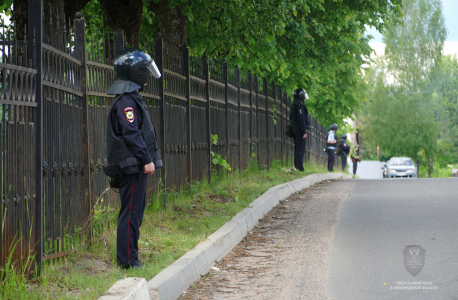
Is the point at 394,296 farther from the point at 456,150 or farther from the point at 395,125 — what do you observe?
the point at 456,150

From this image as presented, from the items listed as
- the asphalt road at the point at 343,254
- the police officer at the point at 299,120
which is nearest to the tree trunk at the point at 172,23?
the police officer at the point at 299,120

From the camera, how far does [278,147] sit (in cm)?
1752

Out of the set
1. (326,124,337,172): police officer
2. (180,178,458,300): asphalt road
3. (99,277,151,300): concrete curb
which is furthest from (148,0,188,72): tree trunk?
(326,124,337,172): police officer

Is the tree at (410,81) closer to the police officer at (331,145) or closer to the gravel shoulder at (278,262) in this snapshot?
the police officer at (331,145)

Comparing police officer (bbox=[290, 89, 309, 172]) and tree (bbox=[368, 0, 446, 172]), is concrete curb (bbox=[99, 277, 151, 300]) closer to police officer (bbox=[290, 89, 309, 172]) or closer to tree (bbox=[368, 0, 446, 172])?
police officer (bbox=[290, 89, 309, 172])

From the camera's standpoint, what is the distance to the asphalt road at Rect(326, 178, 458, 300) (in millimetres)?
5047

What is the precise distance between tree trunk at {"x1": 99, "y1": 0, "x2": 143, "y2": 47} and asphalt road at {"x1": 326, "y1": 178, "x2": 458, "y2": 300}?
6342 millimetres

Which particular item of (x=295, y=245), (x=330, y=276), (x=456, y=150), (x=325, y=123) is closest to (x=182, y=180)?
(x=295, y=245)

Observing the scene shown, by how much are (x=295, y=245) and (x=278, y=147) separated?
10.6m

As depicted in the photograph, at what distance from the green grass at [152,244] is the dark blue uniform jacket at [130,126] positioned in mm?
1044

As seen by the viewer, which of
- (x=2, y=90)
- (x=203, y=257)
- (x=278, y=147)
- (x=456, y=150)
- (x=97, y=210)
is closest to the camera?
(x=2, y=90)

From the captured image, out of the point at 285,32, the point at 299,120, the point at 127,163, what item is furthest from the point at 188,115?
the point at 285,32

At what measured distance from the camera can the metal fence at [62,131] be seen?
15.1 ft

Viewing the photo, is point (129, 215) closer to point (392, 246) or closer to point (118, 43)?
point (118, 43)
